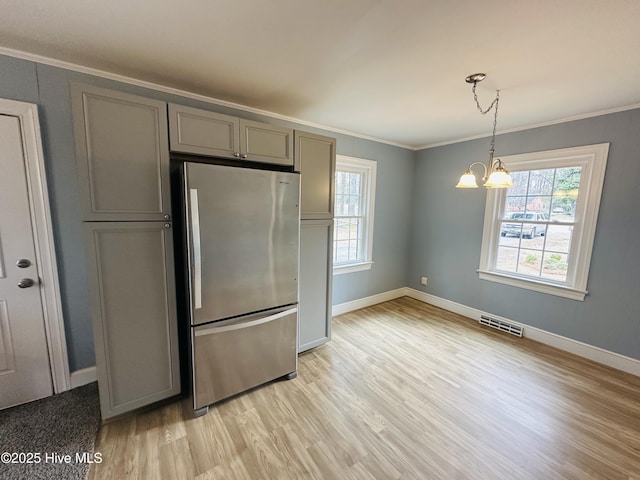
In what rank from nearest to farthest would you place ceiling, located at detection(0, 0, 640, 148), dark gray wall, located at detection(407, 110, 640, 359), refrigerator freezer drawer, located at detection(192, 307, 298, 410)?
1. ceiling, located at detection(0, 0, 640, 148)
2. refrigerator freezer drawer, located at detection(192, 307, 298, 410)
3. dark gray wall, located at detection(407, 110, 640, 359)

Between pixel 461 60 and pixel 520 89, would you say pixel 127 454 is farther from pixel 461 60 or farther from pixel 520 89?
pixel 520 89

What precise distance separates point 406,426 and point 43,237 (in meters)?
2.95

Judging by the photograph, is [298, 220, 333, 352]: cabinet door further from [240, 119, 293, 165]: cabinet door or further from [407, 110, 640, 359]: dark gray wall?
[407, 110, 640, 359]: dark gray wall

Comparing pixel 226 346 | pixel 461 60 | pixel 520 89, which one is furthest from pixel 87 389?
pixel 520 89

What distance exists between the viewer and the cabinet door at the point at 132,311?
1632 mm

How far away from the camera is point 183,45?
161 cm

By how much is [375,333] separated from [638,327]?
8.08 feet

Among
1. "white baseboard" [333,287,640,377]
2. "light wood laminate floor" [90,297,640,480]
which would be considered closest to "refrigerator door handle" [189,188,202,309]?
"light wood laminate floor" [90,297,640,480]

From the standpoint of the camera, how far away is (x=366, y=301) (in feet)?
13.2

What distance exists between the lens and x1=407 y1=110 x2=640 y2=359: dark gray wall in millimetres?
2459

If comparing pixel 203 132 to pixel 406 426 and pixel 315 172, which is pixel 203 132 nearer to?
pixel 315 172

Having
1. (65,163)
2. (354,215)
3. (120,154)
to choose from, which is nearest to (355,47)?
(120,154)

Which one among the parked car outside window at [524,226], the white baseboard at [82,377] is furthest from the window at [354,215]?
the white baseboard at [82,377]

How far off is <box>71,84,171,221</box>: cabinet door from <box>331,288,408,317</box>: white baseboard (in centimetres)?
253
